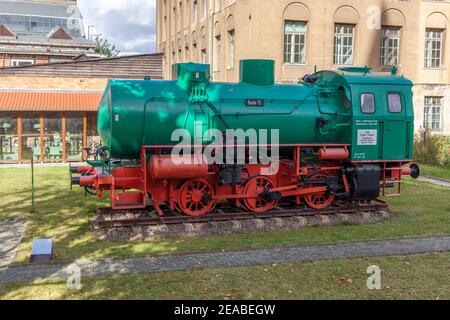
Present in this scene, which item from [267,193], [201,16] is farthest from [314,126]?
[201,16]

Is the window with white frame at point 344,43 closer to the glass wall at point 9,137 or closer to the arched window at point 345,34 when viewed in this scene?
the arched window at point 345,34

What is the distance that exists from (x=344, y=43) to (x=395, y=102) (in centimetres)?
1512

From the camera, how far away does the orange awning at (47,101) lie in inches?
875

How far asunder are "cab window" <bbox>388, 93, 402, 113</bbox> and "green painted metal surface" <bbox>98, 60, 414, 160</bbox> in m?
0.12

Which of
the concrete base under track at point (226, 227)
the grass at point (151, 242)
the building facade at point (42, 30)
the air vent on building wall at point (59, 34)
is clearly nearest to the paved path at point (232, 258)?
the grass at point (151, 242)

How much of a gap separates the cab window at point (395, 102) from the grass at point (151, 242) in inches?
112

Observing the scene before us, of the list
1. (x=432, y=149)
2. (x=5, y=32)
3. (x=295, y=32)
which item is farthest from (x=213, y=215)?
(x=5, y=32)

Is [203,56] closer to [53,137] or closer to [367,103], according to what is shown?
[53,137]

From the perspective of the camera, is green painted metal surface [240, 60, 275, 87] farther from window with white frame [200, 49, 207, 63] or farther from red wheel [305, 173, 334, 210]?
window with white frame [200, 49, 207, 63]

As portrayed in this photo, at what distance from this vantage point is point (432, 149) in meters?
23.9

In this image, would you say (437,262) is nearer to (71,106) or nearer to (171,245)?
(171,245)

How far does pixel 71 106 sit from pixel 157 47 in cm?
3179

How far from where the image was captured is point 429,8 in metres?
28.5

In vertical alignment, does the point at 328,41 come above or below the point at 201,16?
below
